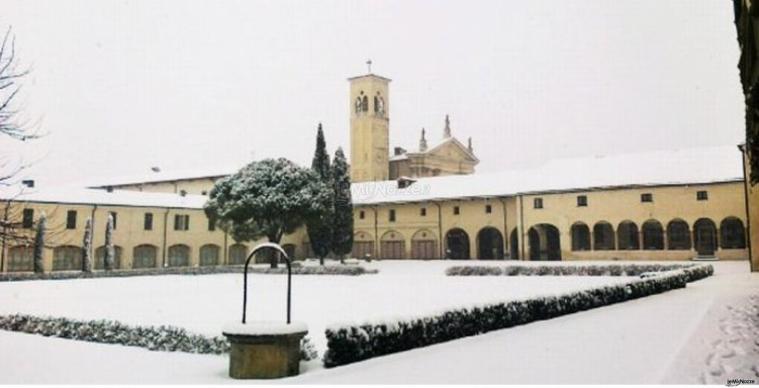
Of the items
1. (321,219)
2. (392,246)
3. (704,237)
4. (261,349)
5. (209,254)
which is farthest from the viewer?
(392,246)

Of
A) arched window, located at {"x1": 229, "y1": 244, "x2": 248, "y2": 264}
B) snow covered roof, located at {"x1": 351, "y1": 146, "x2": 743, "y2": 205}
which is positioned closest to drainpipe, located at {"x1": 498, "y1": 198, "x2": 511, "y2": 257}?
snow covered roof, located at {"x1": 351, "y1": 146, "x2": 743, "y2": 205}

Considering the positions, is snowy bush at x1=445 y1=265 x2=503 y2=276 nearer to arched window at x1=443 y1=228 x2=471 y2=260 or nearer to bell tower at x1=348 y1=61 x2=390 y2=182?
arched window at x1=443 y1=228 x2=471 y2=260

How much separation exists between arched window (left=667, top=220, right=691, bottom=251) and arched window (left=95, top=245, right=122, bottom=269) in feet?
101

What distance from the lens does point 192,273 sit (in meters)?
32.8

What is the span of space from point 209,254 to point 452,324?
3481 cm

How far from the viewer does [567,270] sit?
1088 inches

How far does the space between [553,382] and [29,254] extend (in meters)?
33.1

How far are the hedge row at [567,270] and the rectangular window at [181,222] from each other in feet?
63.9

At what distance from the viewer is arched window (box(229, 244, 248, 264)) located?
145ft

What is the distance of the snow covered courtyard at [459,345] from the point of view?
7.64 metres

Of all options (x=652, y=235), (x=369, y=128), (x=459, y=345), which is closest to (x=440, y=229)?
(x=652, y=235)

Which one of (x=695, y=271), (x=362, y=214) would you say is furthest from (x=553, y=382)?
(x=362, y=214)

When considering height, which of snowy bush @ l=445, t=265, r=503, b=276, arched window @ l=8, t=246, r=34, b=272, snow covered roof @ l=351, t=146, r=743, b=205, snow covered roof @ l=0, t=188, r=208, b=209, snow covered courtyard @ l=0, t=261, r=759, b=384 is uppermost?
snow covered roof @ l=351, t=146, r=743, b=205

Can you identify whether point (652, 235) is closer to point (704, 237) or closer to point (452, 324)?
point (704, 237)
